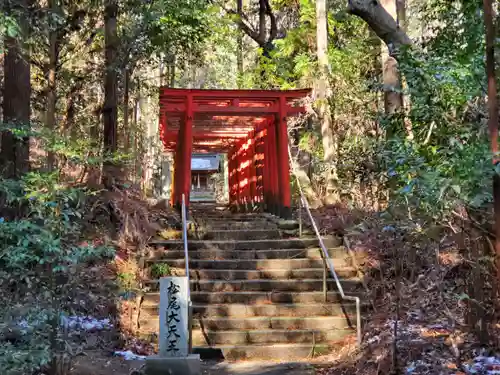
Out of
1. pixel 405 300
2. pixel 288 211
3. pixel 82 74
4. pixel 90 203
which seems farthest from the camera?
pixel 82 74

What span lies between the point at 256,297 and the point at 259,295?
0.06m

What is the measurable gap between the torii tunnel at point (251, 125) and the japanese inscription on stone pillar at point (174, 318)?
19.0ft

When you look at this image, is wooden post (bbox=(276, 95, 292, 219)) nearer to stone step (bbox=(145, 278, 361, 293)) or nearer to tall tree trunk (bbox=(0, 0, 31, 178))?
stone step (bbox=(145, 278, 361, 293))

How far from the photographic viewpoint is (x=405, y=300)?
26.2 ft

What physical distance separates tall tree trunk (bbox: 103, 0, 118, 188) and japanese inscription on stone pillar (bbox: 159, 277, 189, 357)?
18.4ft

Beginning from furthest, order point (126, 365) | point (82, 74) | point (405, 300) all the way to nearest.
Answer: point (82, 74) < point (405, 300) < point (126, 365)

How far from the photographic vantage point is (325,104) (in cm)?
1520

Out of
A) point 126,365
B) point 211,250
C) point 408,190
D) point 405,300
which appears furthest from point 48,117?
point 408,190

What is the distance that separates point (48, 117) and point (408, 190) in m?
9.27

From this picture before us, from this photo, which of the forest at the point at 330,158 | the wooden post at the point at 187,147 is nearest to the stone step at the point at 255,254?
the forest at the point at 330,158

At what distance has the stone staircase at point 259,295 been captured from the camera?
8422 millimetres

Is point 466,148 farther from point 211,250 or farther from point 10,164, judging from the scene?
point 10,164

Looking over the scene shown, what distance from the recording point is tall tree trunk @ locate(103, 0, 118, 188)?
12.1 m

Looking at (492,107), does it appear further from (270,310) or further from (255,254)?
(255,254)
